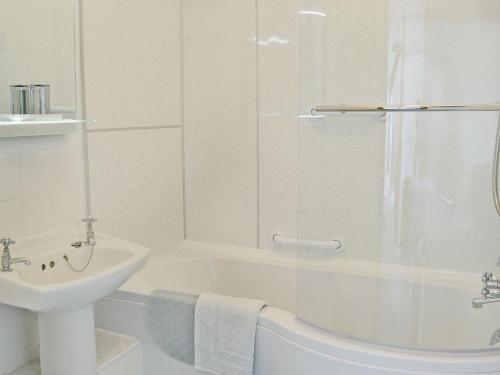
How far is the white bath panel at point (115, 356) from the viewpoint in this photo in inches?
90.2

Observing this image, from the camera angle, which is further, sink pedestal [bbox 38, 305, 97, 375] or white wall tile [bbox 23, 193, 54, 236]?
white wall tile [bbox 23, 193, 54, 236]

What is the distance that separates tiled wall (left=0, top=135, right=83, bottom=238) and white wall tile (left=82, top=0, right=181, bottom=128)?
0.83 ft

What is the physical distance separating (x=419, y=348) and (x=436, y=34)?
1.32 metres

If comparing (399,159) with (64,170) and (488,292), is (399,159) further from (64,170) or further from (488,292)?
(64,170)

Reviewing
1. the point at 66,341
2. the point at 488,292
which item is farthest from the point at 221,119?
the point at 488,292

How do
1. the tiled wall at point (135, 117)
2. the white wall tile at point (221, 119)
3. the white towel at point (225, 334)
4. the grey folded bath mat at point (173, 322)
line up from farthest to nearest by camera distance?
the white wall tile at point (221, 119), the tiled wall at point (135, 117), the grey folded bath mat at point (173, 322), the white towel at point (225, 334)

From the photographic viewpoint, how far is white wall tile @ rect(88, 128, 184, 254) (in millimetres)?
2678

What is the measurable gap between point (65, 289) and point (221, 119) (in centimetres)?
157

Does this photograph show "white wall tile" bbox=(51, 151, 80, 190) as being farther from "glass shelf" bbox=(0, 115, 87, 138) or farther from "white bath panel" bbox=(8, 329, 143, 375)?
"white bath panel" bbox=(8, 329, 143, 375)

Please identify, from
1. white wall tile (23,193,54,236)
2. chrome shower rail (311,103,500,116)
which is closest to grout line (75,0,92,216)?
white wall tile (23,193,54,236)

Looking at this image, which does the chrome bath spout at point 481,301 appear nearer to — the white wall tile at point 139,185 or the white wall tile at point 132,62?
the white wall tile at point 139,185

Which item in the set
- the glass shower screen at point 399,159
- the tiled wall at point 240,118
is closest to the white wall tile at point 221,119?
the tiled wall at point 240,118

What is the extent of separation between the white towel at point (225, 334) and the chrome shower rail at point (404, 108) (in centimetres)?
98

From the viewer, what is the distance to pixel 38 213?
233 centimetres
